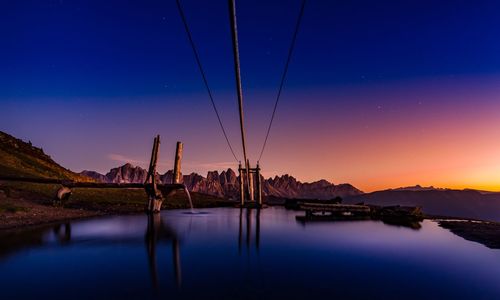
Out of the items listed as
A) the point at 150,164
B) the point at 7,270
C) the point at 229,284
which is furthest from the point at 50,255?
the point at 150,164

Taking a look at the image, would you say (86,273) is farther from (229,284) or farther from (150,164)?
(150,164)

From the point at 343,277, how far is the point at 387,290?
1.27 metres

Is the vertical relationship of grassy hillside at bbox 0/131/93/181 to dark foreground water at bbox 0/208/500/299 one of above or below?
above

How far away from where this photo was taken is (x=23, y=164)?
55.2m

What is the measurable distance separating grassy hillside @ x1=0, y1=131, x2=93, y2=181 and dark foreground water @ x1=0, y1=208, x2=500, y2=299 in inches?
1482

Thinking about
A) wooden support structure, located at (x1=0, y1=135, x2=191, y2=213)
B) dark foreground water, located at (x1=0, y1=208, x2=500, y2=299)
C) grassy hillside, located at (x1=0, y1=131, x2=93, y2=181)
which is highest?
grassy hillside, located at (x1=0, y1=131, x2=93, y2=181)

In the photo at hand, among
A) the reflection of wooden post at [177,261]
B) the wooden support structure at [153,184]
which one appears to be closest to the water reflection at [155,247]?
the reflection of wooden post at [177,261]

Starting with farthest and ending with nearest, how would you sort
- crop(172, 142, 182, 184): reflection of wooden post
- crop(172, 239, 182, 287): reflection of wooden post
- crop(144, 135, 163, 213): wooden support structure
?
crop(172, 142, 182, 184): reflection of wooden post → crop(144, 135, 163, 213): wooden support structure → crop(172, 239, 182, 287): reflection of wooden post

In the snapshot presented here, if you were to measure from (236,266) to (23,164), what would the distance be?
60747 millimetres

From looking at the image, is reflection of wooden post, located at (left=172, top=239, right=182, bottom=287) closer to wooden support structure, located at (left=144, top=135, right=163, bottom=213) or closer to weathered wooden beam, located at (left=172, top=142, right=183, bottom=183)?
wooden support structure, located at (left=144, top=135, right=163, bottom=213)

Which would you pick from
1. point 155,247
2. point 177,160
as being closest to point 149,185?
point 177,160

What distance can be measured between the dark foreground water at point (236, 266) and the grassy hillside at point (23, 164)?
37643 mm

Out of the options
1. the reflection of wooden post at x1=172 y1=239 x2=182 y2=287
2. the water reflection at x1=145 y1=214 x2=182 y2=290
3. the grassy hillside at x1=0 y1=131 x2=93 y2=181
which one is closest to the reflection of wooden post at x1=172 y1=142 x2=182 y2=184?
the water reflection at x1=145 y1=214 x2=182 y2=290

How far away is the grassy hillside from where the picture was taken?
151 ft
